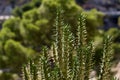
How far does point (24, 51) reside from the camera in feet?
75.1

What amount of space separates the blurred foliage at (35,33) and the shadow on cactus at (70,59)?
53.8 ft

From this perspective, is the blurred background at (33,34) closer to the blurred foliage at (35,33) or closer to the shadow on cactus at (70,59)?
the blurred foliage at (35,33)

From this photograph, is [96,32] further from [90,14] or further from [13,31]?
[13,31]

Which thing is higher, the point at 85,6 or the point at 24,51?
the point at 85,6

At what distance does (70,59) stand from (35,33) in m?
17.7

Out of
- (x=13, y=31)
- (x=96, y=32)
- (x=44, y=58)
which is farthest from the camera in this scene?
(x=13, y=31)

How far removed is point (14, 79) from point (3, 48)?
2.71 metres

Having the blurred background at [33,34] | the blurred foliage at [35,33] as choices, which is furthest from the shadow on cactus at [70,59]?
the blurred foliage at [35,33]

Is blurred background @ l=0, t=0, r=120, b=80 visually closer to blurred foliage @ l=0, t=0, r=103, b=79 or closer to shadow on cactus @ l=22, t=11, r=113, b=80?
blurred foliage @ l=0, t=0, r=103, b=79

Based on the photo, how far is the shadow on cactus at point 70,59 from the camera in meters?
5.21

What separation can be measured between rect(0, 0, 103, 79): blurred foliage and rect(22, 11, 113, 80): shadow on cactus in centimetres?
1639

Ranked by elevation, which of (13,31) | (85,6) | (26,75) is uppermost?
(85,6)

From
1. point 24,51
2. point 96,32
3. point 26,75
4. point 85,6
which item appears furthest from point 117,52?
point 85,6

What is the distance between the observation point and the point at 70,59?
5.75 meters
